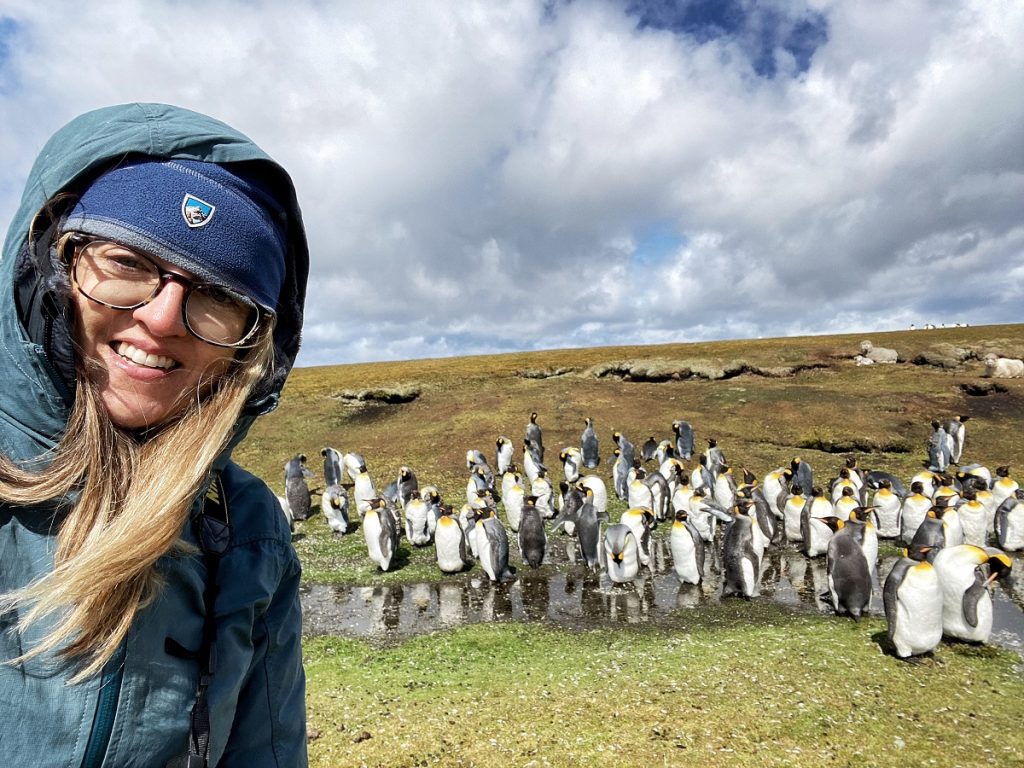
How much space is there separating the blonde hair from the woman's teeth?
7 cm

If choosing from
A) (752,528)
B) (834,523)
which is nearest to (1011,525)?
(834,523)

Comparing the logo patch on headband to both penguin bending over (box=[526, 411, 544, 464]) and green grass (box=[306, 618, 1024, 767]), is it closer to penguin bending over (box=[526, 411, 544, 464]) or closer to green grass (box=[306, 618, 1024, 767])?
green grass (box=[306, 618, 1024, 767])

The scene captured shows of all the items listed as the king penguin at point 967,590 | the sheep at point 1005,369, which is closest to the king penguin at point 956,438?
the king penguin at point 967,590

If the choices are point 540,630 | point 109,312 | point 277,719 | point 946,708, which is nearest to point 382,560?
point 540,630

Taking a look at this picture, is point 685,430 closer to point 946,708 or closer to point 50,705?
point 946,708

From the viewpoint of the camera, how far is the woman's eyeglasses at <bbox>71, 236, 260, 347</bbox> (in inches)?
40.8

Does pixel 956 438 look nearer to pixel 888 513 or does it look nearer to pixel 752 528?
pixel 888 513

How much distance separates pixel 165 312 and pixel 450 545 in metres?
8.97

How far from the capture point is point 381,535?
972 cm

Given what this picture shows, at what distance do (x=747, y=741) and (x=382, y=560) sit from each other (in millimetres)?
6474

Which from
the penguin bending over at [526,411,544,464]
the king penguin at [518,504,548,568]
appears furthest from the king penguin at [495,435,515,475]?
the king penguin at [518,504,548,568]

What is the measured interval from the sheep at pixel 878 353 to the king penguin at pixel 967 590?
94.1 ft

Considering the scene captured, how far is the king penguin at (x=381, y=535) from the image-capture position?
9.70 m

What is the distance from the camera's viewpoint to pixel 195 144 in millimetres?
1124
